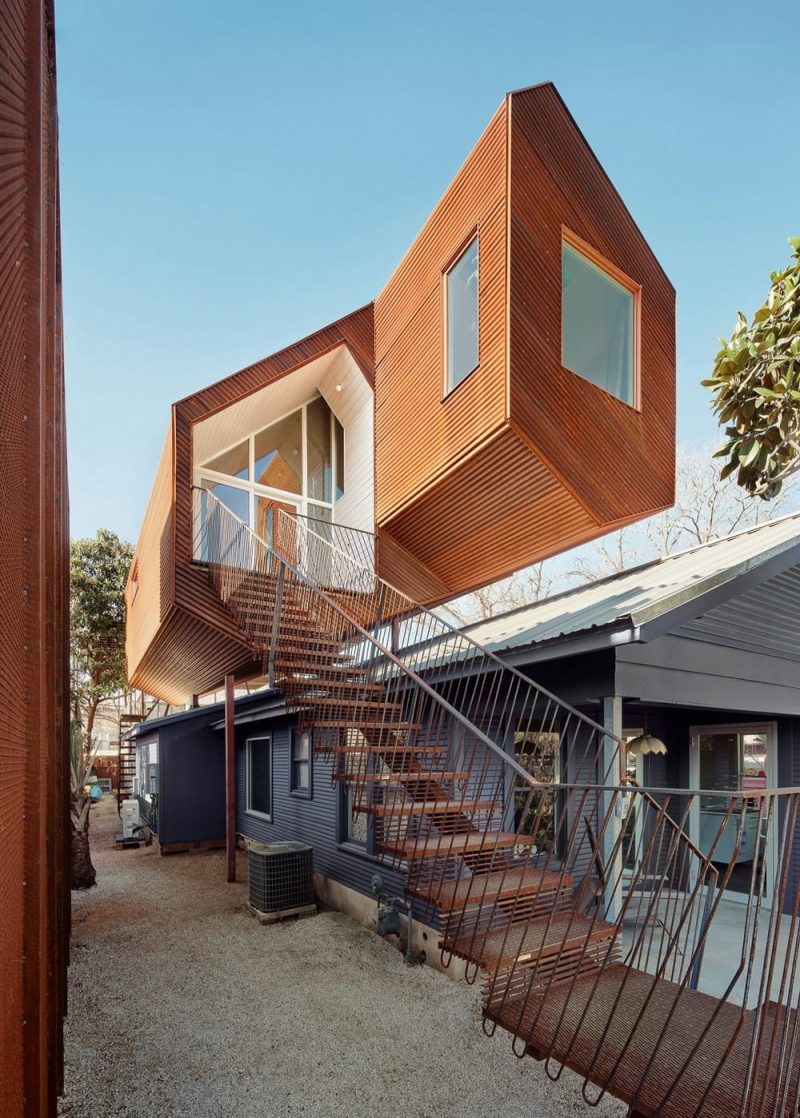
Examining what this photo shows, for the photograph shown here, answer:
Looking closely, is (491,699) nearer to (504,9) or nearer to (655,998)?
(655,998)

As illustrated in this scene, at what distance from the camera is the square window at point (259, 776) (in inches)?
453

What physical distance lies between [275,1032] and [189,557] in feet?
18.6

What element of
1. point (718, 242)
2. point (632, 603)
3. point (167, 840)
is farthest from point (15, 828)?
point (718, 242)

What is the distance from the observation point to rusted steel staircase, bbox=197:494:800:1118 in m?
2.45

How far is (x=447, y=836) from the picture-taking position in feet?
16.7

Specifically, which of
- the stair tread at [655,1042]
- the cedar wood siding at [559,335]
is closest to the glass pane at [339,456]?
the cedar wood siding at [559,335]

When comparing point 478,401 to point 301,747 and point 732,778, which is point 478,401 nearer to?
point 301,747

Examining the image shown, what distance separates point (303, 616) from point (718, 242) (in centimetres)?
1255

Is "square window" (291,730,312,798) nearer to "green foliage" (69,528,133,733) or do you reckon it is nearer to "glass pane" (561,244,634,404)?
"glass pane" (561,244,634,404)

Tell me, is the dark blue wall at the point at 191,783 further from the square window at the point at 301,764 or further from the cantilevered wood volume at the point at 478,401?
the square window at the point at 301,764

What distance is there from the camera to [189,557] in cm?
875

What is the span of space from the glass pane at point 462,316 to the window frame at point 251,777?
23.1ft

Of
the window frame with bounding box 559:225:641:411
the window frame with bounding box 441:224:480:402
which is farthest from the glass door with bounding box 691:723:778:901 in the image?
the window frame with bounding box 441:224:480:402

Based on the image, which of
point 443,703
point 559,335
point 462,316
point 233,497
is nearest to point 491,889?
point 443,703
